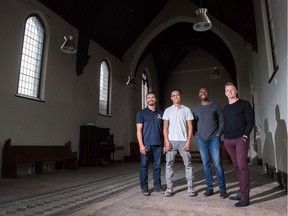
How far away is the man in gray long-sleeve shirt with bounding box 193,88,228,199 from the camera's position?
3.16 m

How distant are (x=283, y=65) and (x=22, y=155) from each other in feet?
17.8

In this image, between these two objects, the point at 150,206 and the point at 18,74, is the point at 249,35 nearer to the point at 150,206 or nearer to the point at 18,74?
the point at 150,206

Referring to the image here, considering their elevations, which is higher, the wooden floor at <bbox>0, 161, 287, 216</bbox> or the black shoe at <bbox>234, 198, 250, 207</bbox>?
the black shoe at <bbox>234, 198, 250, 207</bbox>

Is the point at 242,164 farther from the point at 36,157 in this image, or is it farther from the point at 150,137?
the point at 36,157

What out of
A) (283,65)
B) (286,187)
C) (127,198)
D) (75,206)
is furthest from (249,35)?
(75,206)

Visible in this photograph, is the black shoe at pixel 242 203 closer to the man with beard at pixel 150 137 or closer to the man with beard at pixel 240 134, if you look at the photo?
the man with beard at pixel 240 134

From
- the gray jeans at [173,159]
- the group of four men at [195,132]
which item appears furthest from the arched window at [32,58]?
the gray jeans at [173,159]

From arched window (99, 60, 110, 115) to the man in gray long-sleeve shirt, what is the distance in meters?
7.12

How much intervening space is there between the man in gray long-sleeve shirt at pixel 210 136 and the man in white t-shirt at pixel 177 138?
14 cm

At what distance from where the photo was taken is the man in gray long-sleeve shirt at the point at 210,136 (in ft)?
10.4

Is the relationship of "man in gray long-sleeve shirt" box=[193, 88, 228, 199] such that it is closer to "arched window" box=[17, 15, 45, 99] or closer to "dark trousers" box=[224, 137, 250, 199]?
"dark trousers" box=[224, 137, 250, 199]

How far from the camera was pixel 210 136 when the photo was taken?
3201mm

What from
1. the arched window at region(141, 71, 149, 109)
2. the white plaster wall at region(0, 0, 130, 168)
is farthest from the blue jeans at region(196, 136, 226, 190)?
the arched window at region(141, 71, 149, 109)

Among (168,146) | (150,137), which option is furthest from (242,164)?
(150,137)
